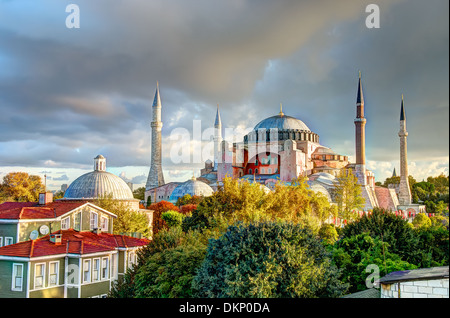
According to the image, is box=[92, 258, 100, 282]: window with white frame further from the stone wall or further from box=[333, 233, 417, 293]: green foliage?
the stone wall

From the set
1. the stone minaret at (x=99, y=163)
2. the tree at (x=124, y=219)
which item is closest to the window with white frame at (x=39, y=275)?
the tree at (x=124, y=219)

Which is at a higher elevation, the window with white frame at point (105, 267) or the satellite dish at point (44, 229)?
the satellite dish at point (44, 229)

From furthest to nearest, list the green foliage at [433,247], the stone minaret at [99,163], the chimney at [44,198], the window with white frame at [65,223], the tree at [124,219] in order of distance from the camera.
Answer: the stone minaret at [99,163] < the tree at [124,219] < the chimney at [44,198] < the window with white frame at [65,223] < the green foliage at [433,247]

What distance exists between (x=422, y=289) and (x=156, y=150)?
142 ft

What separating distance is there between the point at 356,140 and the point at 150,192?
85.0 feet

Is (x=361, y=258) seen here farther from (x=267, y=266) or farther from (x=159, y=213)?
(x=159, y=213)

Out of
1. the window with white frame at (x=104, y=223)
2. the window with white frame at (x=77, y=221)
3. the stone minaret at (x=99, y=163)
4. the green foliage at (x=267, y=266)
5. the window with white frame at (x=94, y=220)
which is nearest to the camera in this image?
the green foliage at (x=267, y=266)

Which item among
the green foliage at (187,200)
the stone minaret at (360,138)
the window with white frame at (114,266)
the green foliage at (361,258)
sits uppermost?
the stone minaret at (360,138)

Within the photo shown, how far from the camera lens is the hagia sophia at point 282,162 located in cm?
4466

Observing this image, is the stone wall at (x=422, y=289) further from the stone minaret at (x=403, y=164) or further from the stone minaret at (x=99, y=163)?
the stone minaret at (x=403, y=164)

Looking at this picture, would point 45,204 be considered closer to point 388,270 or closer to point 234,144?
point 388,270

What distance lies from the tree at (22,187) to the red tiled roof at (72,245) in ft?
75.0

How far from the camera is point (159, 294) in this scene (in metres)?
12.0
